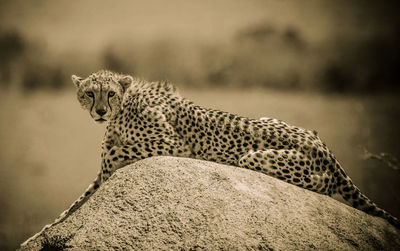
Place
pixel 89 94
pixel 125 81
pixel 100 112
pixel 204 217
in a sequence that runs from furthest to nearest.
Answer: pixel 125 81 < pixel 89 94 < pixel 100 112 < pixel 204 217

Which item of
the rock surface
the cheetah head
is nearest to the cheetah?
the cheetah head

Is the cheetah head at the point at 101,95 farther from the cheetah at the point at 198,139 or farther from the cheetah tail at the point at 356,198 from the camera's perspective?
the cheetah tail at the point at 356,198

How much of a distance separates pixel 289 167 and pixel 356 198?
3.39ft

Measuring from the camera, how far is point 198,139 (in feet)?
18.2

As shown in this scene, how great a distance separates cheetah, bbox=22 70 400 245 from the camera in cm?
512

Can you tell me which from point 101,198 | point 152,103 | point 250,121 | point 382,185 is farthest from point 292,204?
point 382,185

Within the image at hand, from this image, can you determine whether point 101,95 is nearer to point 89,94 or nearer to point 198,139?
point 89,94

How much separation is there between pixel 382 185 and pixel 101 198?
710 cm

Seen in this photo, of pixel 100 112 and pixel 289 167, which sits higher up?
pixel 100 112

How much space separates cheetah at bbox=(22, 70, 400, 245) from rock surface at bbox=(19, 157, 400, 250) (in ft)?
1.79

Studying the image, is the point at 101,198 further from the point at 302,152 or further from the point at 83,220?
the point at 302,152

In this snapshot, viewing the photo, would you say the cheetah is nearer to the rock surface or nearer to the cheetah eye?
the cheetah eye

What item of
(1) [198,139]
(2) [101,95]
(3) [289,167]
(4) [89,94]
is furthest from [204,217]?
(4) [89,94]

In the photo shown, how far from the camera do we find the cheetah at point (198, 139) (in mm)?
5121
